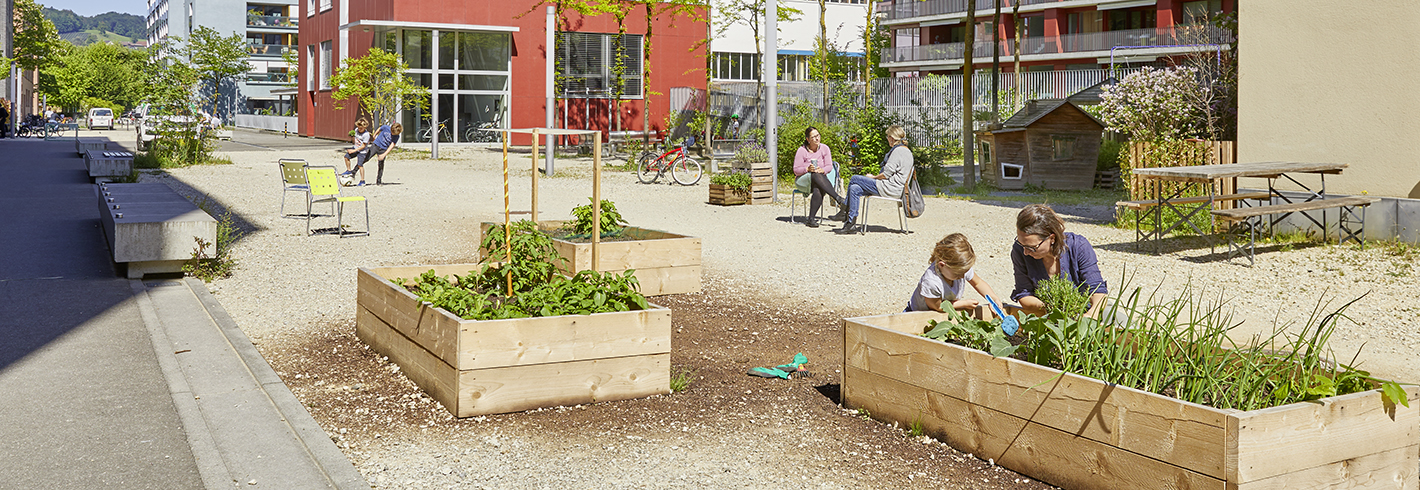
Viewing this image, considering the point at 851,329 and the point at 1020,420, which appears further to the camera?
the point at 851,329

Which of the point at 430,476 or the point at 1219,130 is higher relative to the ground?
the point at 1219,130

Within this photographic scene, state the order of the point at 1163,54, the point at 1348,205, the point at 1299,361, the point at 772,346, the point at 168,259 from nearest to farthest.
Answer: the point at 1299,361
the point at 772,346
the point at 168,259
the point at 1348,205
the point at 1163,54

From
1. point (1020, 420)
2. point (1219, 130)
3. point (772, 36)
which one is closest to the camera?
point (1020, 420)

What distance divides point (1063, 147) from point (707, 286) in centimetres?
1394

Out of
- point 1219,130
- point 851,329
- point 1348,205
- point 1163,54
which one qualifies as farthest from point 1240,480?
point 1163,54

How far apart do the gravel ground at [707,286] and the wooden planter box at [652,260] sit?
28 centimetres

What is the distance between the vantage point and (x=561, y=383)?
5.61 meters

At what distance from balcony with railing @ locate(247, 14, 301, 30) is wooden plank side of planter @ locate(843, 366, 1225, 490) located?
94341 millimetres

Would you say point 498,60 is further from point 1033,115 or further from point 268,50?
point 268,50

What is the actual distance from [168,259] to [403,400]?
4963 mm

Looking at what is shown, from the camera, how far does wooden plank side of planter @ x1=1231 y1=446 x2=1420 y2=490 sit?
3805mm

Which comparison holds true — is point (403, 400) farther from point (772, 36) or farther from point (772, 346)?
point (772, 36)

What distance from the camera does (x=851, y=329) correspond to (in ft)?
17.7

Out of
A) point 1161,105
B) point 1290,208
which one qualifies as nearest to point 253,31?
point 1161,105
